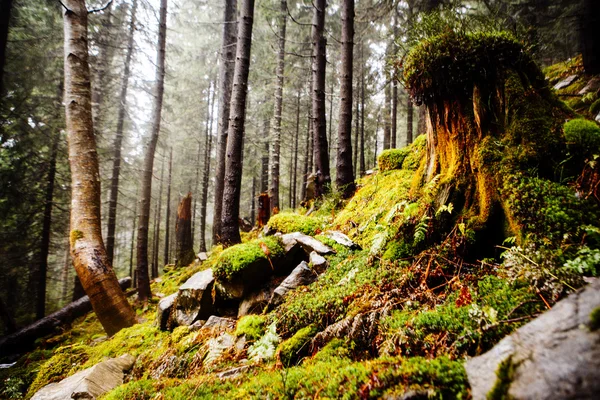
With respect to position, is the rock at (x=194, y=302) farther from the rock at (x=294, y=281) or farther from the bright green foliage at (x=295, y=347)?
the bright green foliage at (x=295, y=347)

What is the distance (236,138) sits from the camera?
6.99 meters

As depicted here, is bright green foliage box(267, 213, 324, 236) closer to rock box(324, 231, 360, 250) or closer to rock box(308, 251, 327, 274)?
rock box(324, 231, 360, 250)

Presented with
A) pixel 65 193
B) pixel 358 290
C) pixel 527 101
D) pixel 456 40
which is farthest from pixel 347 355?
pixel 65 193

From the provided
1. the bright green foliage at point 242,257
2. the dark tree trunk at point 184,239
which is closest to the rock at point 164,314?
the bright green foliage at point 242,257

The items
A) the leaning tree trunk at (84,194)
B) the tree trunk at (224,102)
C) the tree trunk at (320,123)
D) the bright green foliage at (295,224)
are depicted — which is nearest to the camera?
the leaning tree trunk at (84,194)

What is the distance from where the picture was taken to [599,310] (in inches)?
41.1

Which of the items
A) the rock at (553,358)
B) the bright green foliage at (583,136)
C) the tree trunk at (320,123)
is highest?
the tree trunk at (320,123)

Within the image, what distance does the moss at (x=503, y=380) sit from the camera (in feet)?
3.73

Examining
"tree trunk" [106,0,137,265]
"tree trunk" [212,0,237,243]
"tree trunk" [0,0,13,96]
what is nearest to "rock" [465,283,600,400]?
"tree trunk" [212,0,237,243]

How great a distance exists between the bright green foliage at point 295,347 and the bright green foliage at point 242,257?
1651mm

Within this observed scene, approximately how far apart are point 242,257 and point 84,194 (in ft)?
9.89

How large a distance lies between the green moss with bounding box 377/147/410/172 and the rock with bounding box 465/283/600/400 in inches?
222

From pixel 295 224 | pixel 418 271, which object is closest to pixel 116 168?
pixel 295 224

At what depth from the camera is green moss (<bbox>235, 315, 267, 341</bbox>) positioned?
321cm
